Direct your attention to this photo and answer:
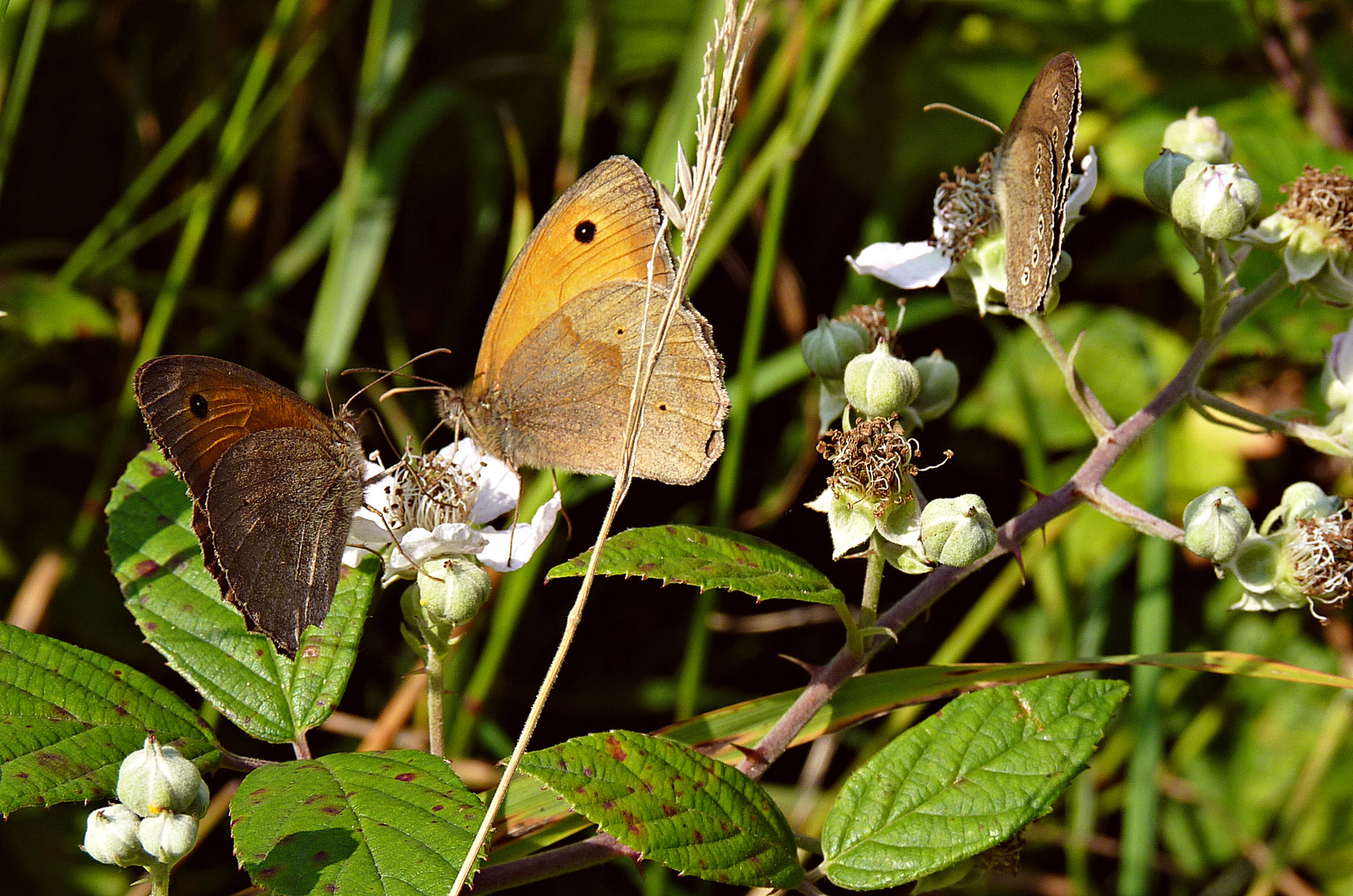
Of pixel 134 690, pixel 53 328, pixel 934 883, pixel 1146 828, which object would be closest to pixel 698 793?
pixel 934 883

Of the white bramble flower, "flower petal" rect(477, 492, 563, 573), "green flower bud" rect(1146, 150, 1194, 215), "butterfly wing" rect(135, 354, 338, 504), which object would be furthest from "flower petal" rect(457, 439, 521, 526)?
"green flower bud" rect(1146, 150, 1194, 215)

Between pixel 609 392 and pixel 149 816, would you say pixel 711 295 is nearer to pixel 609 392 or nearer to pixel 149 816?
pixel 609 392

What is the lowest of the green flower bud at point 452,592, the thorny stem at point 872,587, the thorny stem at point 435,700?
the thorny stem at point 435,700

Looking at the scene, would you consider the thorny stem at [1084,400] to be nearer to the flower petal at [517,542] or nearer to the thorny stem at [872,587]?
the thorny stem at [872,587]

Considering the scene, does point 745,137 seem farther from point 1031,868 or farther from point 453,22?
point 1031,868

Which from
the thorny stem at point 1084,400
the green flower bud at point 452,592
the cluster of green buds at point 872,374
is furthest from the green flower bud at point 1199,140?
the green flower bud at point 452,592

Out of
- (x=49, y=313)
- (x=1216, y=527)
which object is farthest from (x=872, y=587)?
(x=49, y=313)
